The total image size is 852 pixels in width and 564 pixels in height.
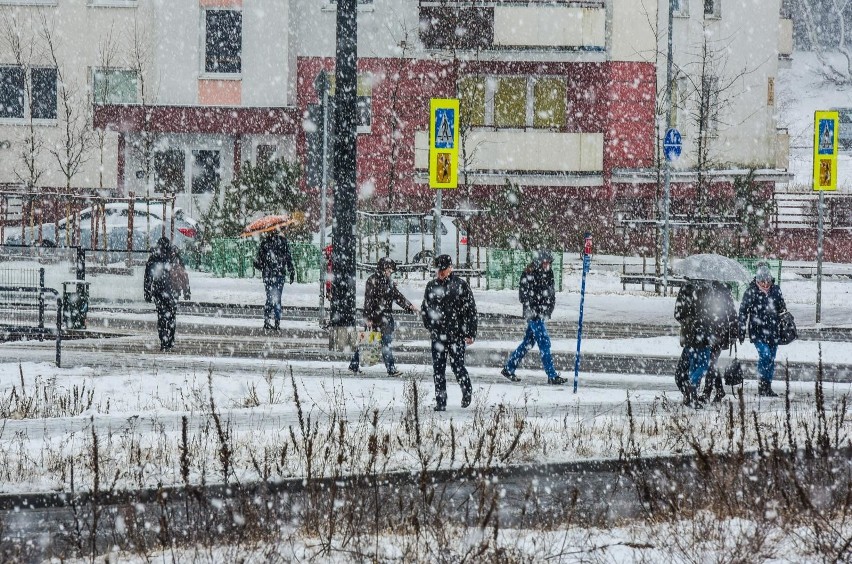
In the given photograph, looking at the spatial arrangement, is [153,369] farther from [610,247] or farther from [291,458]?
[610,247]

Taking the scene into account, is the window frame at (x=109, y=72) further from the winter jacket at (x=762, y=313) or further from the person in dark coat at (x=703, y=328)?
the person in dark coat at (x=703, y=328)

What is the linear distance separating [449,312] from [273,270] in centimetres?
818

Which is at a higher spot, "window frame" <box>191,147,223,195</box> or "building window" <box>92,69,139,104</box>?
"building window" <box>92,69,139,104</box>

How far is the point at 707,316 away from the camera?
1255 cm

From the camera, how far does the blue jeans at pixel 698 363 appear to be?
41.3 ft

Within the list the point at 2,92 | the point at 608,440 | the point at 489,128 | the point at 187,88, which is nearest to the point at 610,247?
the point at 489,128

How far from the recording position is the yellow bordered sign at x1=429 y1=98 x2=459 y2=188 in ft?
54.0

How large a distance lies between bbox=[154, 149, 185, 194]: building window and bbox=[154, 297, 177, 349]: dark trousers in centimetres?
2501

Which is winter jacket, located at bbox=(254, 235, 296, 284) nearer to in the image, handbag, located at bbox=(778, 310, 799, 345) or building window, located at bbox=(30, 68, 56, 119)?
handbag, located at bbox=(778, 310, 799, 345)

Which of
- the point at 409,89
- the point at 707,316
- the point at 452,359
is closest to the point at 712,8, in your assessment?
the point at 409,89

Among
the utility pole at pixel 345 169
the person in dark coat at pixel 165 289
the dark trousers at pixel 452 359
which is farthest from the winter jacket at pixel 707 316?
the person in dark coat at pixel 165 289

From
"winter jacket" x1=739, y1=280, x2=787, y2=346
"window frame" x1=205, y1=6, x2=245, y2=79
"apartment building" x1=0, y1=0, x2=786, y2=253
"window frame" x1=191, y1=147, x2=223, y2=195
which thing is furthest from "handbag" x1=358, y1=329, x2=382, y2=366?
"window frame" x1=205, y1=6, x2=245, y2=79

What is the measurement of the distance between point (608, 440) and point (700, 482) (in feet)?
6.04

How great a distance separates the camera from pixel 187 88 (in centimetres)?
4112
